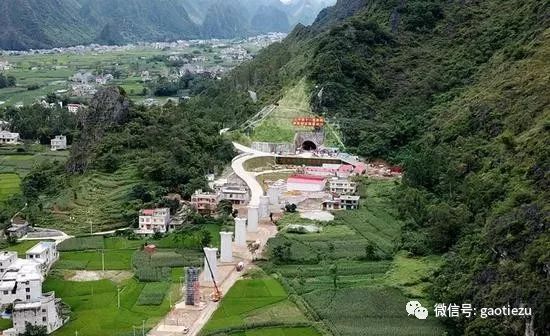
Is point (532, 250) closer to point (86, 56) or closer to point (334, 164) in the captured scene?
point (334, 164)

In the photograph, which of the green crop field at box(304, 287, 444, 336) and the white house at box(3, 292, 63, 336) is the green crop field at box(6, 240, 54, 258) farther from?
the green crop field at box(304, 287, 444, 336)

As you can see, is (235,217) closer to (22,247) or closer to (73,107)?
(22,247)

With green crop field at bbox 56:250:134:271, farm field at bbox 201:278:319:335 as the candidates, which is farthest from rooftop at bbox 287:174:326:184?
farm field at bbox 201:278:319:335

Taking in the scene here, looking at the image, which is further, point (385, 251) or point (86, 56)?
point (86, 56)

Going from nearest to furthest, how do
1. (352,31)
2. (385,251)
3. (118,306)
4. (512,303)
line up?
1. (512,303)
2. (118,306)
3. (385,251)
4. (352,31)

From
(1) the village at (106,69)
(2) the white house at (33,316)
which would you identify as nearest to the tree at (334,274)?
(2) the white house at (33,316)

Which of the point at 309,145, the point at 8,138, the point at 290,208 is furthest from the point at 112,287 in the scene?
the point at 8,138

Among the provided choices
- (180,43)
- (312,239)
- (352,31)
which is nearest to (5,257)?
(312,239)
